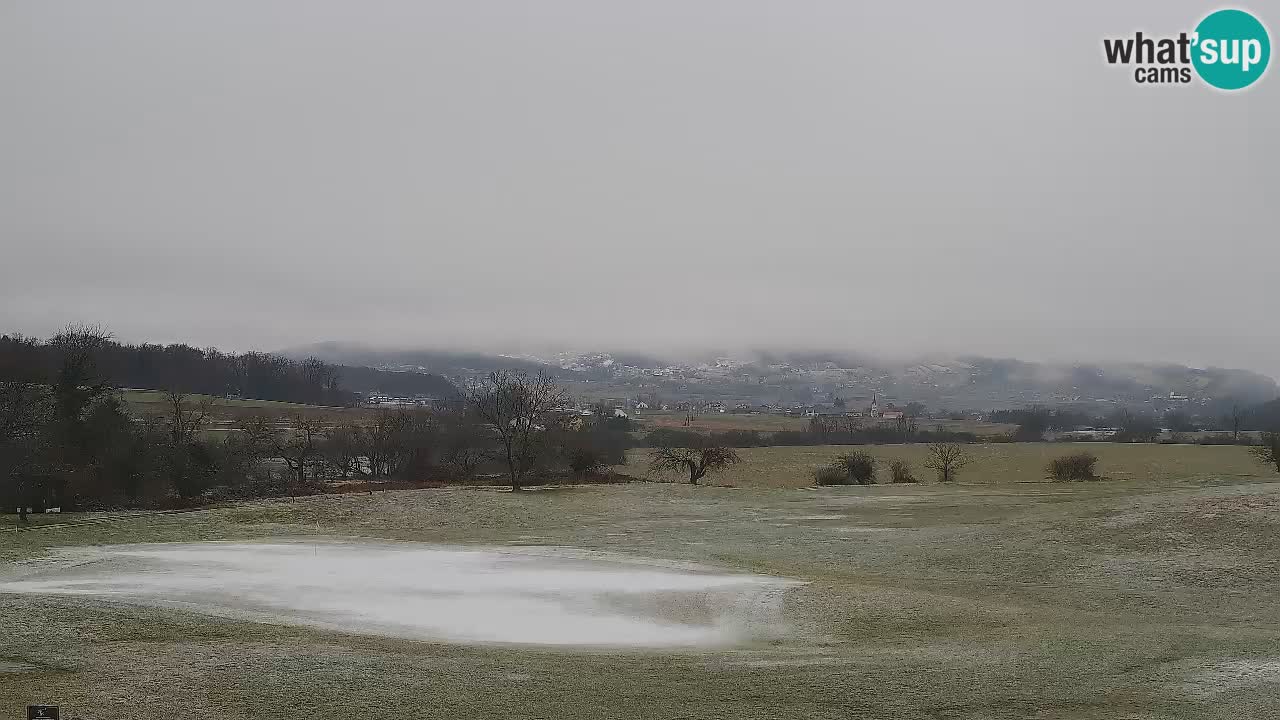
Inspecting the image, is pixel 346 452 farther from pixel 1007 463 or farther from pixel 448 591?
pixel 448 591

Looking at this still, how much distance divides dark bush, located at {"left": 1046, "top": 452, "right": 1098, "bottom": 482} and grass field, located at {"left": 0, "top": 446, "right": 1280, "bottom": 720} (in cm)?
2403

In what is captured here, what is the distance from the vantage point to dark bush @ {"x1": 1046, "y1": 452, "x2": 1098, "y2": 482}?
60.8 metres

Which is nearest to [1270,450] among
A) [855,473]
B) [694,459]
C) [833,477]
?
[855,473]

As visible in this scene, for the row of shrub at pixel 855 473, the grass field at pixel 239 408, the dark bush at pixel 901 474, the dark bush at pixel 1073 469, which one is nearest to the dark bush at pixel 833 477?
the row of shrub at pixel 855 473

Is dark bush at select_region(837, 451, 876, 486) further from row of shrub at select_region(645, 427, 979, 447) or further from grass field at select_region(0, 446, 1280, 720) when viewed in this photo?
row of shrub at select_region(645, 427, 979, 447)

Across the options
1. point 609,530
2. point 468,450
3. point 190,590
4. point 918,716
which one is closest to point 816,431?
point 468,450

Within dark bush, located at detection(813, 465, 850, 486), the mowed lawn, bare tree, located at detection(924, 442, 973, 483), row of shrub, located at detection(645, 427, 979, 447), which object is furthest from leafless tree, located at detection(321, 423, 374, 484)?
bare tree, located at detection(924, 442, 973, 483)

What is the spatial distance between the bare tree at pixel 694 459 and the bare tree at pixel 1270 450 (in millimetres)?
33687

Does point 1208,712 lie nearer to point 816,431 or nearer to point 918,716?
point 918,716

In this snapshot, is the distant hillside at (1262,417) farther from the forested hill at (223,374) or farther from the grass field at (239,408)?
the forested hill at (223,374)

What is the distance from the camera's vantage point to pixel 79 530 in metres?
37.2

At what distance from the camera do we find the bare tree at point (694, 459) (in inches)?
2662

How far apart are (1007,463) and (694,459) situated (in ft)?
82.5

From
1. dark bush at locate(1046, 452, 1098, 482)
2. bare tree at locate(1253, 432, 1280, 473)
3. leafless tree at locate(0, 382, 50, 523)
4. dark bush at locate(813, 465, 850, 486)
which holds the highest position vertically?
leafless tree at locate(0, 382, 50, 523)
